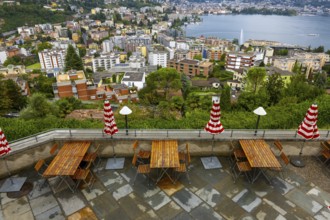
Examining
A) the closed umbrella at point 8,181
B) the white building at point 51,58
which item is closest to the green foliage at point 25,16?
the white building at point 51,58

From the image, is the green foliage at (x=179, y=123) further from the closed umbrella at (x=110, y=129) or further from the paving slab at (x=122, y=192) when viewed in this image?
the paving slab at (x=122, y=192)

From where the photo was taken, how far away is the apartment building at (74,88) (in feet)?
150

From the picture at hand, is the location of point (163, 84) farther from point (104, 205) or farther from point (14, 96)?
point (104, 205)

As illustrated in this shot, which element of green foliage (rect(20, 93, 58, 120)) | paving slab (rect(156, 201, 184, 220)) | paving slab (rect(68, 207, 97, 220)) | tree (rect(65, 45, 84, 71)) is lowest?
tree (rect(65, 45, 84, 71))

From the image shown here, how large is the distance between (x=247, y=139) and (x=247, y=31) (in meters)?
184

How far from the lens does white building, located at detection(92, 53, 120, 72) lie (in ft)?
276

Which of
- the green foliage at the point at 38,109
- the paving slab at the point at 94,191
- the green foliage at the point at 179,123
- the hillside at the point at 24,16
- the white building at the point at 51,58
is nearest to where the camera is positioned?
the paving slab at the point at 94,191

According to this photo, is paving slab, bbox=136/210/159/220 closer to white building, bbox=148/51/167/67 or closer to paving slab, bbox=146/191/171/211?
paving slab, bbox=146/191/171/211

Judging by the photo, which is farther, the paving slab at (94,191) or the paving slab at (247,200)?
the paving slab at (94,191)

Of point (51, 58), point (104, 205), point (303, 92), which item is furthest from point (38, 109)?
point (51, 58)

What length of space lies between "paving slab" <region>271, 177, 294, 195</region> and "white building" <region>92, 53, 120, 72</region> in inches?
3293

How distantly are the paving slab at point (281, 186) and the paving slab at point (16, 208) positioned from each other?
7337mm

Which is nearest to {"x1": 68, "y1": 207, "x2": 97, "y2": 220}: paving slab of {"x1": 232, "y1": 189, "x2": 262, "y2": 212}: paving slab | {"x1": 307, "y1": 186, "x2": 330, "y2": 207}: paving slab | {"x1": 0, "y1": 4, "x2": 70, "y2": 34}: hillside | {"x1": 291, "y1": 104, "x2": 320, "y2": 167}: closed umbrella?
{"x1": 232, "y1": 189, "x2": 262, "y2": 212}: paving slab

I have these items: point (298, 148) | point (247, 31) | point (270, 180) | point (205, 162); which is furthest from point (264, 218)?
point (247, 31)
